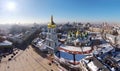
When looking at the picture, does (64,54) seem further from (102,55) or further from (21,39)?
(21,39)

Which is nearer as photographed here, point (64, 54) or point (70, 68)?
point (70, 68)

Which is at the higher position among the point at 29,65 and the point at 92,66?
the point at 92,66

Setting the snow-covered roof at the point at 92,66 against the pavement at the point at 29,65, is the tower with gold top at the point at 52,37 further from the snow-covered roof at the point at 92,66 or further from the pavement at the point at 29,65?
the snow-covered roof at the point at 92,66

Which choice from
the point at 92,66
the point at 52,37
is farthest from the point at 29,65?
the point at 92,66

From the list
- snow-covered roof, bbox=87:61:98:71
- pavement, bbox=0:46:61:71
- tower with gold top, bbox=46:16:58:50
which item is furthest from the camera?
tower with gold top, bbox=46:16:58:50

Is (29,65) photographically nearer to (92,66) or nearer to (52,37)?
(52,37)

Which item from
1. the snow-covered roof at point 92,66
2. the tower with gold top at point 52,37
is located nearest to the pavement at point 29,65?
the tower with gold top at point 52,37

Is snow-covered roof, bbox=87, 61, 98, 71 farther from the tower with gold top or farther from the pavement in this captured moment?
the tower with gold top

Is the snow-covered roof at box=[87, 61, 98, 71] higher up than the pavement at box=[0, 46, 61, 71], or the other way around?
the snow-covered roof at box=[87, 61, 98, 71]

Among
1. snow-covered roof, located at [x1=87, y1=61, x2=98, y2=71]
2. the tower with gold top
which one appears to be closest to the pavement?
the tower with gold top

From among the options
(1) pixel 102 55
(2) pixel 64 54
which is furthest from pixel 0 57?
(1) pixel 102 55

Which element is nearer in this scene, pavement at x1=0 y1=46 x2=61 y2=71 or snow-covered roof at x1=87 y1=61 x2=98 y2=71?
snow-covered roof at x1=87 y1=61 x2=98 y2=71
